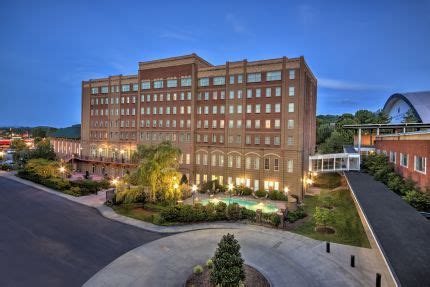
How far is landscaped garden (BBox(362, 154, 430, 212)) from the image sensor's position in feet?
68.6

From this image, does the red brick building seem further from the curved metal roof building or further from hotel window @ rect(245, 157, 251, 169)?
the curved metal roof building

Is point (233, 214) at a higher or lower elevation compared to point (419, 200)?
lower

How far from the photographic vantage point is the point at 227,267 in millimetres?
13305

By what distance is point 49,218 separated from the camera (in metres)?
26.2

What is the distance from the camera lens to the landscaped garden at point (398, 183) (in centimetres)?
2091

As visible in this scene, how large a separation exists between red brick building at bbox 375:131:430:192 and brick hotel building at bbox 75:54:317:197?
11705mm

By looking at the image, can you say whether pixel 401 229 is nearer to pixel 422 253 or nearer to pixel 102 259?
pixel 422 253

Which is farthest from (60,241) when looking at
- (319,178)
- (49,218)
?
(319,178)

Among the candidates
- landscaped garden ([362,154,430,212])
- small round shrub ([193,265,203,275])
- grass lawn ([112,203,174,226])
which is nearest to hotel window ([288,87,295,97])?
landscaped garden ([362,154,430,212])

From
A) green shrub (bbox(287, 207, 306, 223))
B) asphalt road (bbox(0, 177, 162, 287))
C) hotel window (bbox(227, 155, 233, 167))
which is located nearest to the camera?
asphalt road (bbox(0, 177, 162, 287))

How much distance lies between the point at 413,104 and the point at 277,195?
192 feet

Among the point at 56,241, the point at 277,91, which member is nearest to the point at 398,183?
the point at 277,91

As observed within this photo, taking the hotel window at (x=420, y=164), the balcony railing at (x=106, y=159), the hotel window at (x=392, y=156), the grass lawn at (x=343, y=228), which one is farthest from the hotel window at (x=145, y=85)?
the hotel window at (x=420, y=164)

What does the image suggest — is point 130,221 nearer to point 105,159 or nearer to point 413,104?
point 105,159
